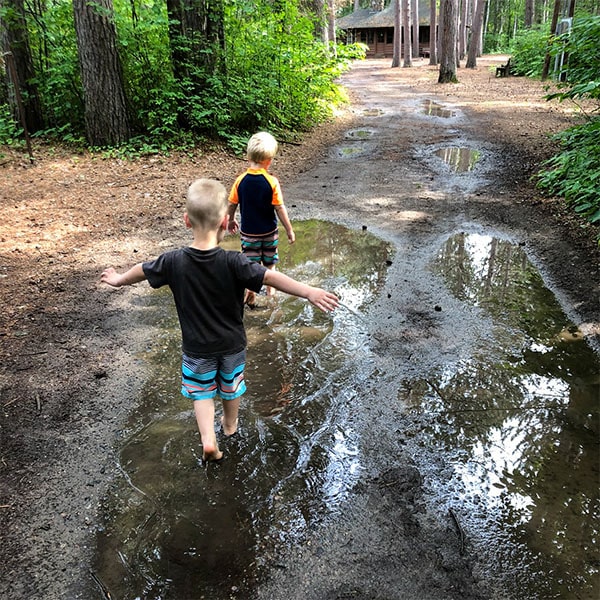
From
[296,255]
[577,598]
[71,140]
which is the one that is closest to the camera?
[577,598]

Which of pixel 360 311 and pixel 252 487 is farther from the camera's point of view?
pixel 360 311

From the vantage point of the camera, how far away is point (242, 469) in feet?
10.5

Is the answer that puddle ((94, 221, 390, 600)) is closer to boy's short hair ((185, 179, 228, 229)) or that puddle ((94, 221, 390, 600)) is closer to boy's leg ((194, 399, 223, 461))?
boy's leg ((194, 399, 223, 461))

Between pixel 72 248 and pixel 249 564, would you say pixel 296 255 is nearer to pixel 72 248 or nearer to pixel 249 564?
pixel 72 248

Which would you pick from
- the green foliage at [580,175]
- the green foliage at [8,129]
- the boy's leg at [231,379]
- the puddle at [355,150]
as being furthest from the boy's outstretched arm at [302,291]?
the green foliage at [8,129]

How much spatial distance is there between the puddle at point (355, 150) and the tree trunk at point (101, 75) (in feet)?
15.9

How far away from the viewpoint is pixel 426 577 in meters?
2.48

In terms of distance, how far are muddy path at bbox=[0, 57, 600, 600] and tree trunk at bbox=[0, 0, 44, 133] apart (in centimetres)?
183

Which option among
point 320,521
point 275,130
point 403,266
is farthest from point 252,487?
point 275,130

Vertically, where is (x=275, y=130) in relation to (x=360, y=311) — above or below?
above

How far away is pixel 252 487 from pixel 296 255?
156 inches

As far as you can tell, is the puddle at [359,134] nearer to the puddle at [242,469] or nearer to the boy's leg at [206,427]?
the puddle at [242,469]

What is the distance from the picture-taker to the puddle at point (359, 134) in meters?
13.7

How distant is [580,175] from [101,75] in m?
8.86
